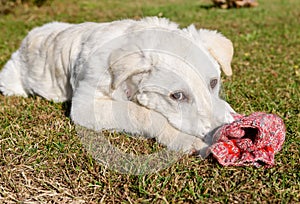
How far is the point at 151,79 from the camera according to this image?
12.1 feet

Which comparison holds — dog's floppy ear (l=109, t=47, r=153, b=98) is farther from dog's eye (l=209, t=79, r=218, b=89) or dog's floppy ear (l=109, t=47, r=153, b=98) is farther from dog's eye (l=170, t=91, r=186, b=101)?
dog's eye (l=209, t=79, r=218, b=89)

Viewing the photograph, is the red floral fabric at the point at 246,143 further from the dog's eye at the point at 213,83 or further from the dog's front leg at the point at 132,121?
the dog's eye at the point at 213,83

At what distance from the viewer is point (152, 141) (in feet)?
12.1

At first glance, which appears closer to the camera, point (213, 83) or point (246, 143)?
point (246, 143)

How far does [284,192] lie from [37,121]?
2694 mm

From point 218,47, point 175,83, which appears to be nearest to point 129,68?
point 175,83

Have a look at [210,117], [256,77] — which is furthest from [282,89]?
[210,117]

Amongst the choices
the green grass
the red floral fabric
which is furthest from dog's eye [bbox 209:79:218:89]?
the green grass

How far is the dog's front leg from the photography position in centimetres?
343

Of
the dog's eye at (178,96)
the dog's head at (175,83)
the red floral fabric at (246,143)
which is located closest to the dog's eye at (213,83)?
the dog's head at (175,83)

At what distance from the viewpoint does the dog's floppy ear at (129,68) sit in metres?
3.67

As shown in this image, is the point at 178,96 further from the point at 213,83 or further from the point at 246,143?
the point at 246,143

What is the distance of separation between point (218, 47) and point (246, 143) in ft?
4.74

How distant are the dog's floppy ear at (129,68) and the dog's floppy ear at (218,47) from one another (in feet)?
2.95
